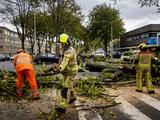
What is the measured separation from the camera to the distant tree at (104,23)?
2904 inches

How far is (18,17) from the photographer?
56.5 m

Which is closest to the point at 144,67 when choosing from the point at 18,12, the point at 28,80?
the point at 28,80

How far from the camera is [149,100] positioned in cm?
1075

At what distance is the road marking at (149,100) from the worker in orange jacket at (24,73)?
3068 mm

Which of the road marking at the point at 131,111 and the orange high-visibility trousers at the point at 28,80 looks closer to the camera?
the road marking at the point at 131,111

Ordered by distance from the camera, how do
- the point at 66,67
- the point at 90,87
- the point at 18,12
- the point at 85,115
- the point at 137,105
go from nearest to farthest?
the point at 85,115 → the point at 66,67 → the point at 137,105 → the point at 90,87 → the point at 18,12

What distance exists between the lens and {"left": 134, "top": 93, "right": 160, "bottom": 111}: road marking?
32.5 ft

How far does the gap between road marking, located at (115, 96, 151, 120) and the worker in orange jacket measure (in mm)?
2390

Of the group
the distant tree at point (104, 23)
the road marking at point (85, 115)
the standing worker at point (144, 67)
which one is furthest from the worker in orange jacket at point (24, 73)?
the distant tree at point (104, 23)

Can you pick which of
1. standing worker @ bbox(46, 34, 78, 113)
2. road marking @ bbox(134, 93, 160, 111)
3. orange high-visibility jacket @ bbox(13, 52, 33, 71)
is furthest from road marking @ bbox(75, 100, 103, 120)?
orange high-visibility jacket @ bbox(13, 52, 33, 71)

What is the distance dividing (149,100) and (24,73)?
3710 millimetres

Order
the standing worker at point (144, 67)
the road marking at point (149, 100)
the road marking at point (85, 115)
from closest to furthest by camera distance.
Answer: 1. the road marking at point (85, 115)
2. the road marking at point (149, 100)
3. the standing worker at point (144, 67)

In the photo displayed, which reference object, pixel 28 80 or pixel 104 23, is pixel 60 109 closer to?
pixel 28 80

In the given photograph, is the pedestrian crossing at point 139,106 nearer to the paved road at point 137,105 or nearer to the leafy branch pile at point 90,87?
the paved road at point 137,105
